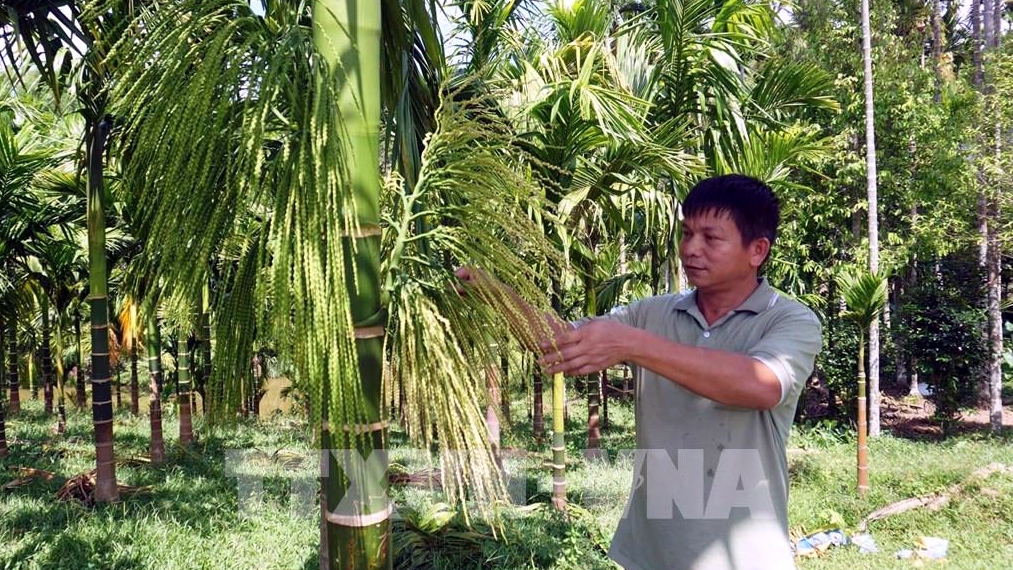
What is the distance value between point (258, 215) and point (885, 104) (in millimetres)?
12676

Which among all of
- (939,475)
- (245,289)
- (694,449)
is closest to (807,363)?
(694,449)

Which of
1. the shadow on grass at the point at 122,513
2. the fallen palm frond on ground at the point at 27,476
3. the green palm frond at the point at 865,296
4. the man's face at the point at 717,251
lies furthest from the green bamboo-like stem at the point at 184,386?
the green palm frond at the point at 865,296

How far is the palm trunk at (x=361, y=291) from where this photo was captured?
4.46 feet

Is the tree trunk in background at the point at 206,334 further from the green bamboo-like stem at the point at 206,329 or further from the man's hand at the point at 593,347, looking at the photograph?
the man's hand at the point at 593,347

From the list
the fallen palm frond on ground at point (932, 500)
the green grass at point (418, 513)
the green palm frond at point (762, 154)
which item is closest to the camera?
the green grass at point (418, 513)

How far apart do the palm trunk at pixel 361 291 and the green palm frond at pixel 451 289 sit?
7cm

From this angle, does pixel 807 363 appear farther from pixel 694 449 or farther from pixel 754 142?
pixel 754 142

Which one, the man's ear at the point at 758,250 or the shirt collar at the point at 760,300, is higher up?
the man's ear at the point at 758,250

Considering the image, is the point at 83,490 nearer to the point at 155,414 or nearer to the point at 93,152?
the point at 155,414

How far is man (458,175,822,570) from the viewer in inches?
66.4

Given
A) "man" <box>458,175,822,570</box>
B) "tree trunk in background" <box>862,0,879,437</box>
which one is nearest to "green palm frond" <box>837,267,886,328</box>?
"tree trunk in background" <box>862,0,879,437</box>

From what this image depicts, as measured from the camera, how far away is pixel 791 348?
62.1 inches

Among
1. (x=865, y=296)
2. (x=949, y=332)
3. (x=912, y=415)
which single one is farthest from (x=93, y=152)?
(x=912, y=415)

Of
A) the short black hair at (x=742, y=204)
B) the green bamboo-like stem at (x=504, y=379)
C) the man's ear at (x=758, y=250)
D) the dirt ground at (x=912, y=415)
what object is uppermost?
the short black hair at (x=742, y=204)
